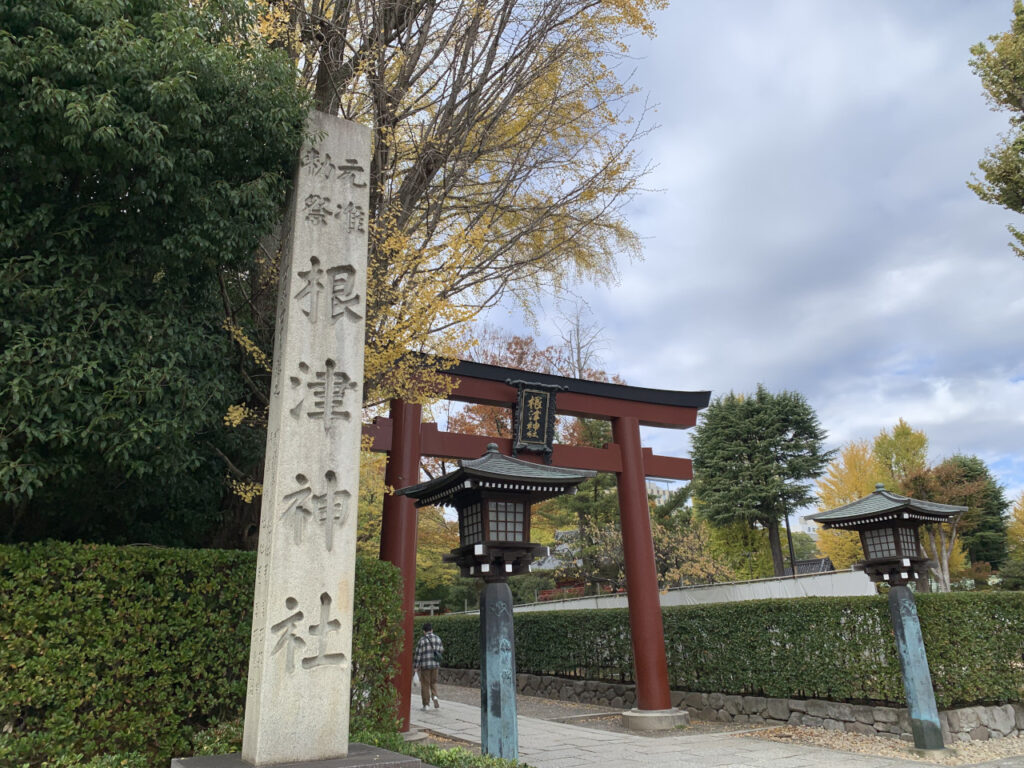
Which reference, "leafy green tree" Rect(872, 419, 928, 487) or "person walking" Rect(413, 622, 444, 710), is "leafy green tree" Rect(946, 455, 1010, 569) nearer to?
"leafy green tree" Rect(872, 419, 928, 487)

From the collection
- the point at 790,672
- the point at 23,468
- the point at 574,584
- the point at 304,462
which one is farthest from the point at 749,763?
the point at 574,584

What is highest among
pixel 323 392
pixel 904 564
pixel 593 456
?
pixel 593 456

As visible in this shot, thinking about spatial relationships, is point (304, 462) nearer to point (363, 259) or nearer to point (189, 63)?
point (363, 259)

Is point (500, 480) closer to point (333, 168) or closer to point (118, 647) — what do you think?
point (333, 168)

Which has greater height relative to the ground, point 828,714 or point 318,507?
point 318,507

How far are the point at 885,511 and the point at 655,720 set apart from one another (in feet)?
14.9

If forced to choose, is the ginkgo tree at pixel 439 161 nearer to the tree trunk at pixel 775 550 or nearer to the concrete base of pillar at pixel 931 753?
the concrete base of pillar at pixel 931 753

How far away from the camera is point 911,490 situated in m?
24.5

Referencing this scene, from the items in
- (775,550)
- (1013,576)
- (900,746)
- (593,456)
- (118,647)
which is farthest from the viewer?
(775,550)

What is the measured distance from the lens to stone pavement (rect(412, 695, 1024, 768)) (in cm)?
735

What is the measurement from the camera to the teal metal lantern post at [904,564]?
7723 millimetres

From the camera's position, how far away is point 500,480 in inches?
251

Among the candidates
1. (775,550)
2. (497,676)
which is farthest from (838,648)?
(775,550)

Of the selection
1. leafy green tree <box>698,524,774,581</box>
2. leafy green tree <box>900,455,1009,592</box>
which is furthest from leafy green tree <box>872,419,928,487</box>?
leafy green tree <box>698,524,774,581</box>
